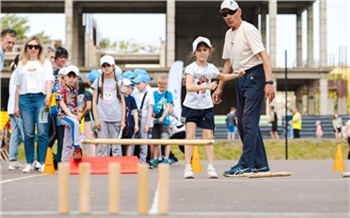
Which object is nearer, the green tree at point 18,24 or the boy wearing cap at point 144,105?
the boy wearing cap at point 144,105

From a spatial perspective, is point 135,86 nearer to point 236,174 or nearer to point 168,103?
point 168,103

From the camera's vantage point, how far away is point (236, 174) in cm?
1041

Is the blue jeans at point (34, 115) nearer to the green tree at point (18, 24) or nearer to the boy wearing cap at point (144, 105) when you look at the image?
the boy wearing cap at point (144, 105)

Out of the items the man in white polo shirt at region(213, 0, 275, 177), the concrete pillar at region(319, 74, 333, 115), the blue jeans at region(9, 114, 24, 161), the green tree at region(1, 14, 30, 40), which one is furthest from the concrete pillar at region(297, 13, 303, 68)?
the man in white polo shirt at region(213, 0, 275, 177)

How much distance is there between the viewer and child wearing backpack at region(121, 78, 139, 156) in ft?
45.1

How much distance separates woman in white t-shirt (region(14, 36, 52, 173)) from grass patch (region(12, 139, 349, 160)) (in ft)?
45.1

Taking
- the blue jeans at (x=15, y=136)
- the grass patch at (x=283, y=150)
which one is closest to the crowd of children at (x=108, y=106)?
the blue jeans at (x=15, y=136)

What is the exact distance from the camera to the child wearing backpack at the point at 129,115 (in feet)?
45.1

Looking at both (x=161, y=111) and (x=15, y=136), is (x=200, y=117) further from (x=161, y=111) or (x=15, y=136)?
(x=15, y=136)

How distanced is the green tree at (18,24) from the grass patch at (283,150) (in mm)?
62025

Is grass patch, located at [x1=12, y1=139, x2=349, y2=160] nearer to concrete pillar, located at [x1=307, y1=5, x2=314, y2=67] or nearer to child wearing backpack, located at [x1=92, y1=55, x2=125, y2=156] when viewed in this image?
child wearing backpack, located at [x1=92, y1=55, x2=125, y2=156]

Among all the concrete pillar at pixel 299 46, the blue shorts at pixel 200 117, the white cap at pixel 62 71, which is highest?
the concrete pillar at pixel 299 46

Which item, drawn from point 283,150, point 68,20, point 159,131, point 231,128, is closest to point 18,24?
point 68,20

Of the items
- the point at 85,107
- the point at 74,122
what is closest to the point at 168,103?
the point at 85,107
